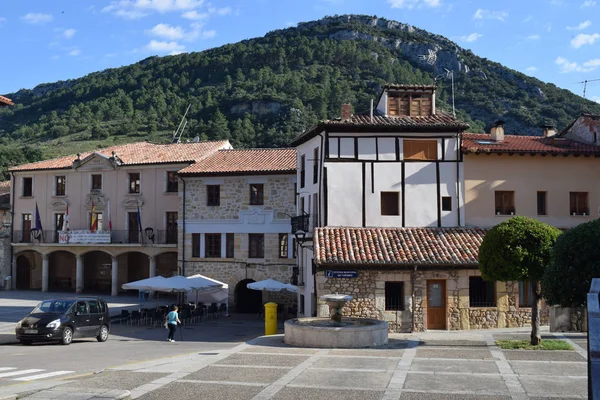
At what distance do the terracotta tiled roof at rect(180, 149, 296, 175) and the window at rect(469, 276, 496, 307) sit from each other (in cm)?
1200

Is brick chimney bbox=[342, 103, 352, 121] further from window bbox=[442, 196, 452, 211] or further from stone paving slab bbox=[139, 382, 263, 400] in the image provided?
stone paving slab bbox=[139, 382, 263, 400]

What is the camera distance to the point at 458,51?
381 feet

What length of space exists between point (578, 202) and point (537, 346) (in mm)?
10520

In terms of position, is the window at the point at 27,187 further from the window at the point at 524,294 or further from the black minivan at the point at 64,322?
the window at the point at 524,294

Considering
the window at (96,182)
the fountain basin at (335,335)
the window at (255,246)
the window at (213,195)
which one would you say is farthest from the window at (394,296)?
the window at (96,182)

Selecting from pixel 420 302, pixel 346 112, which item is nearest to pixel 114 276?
pixel 346 112

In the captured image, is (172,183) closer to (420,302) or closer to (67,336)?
(67,336)

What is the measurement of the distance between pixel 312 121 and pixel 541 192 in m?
53.1

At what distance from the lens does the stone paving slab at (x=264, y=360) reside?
1526 cm

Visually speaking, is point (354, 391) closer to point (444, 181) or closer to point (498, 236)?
point (498, 236)

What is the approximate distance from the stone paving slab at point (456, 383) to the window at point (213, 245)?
69.4 ft

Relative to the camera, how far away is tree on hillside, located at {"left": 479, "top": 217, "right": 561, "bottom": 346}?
59.6ft

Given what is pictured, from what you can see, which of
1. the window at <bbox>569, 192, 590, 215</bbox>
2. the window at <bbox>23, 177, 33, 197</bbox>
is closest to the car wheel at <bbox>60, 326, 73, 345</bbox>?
the window at <bbox>569, 192, 590, 215</bbox>

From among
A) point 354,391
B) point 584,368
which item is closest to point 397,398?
point 354,391
